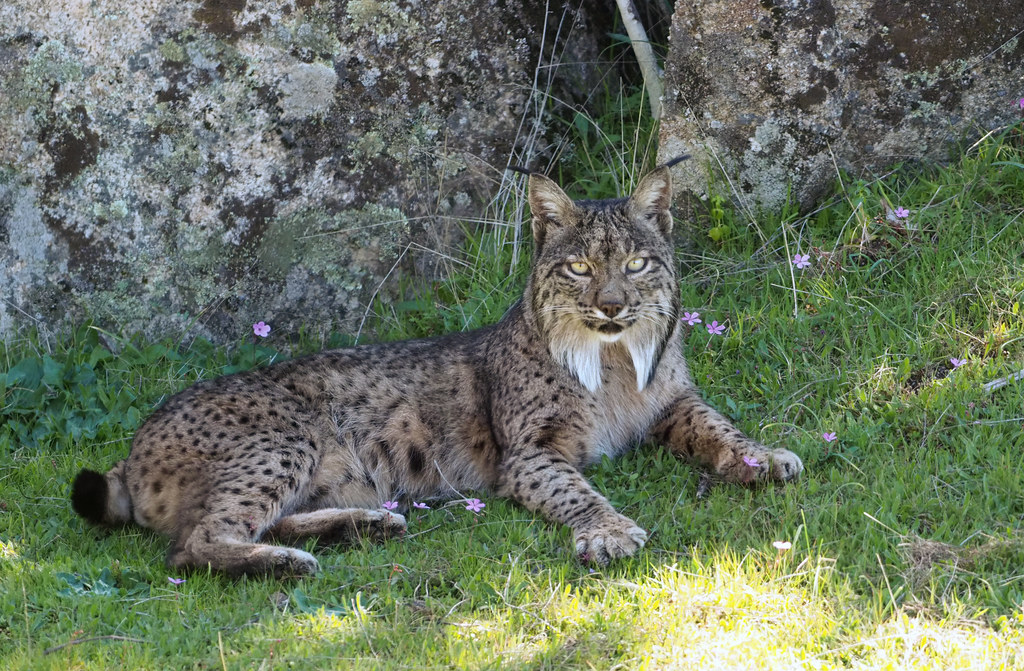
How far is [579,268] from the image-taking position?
5363mm

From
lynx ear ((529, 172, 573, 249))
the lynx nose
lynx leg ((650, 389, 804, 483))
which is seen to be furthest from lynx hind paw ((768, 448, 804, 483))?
lynx ear ((529, 172, 573, 249))

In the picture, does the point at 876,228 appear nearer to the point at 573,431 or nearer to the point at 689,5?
the point at 689,5

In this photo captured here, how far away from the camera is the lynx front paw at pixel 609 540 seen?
448 centimetres

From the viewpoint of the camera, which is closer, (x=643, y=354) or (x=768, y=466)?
(x=768, y=466)

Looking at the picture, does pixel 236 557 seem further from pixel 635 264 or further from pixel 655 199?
pixel 655 199

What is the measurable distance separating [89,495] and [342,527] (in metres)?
1.05

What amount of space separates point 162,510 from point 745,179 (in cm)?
355

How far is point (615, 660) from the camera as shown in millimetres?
3781

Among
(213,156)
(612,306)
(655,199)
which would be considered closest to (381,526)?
(612,306)

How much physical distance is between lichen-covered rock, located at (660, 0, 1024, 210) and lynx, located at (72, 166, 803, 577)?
1210 millimetres

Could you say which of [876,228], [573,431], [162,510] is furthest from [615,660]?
[876,228]

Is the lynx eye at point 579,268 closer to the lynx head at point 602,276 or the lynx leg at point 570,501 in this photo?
the lynx head at point 602,276

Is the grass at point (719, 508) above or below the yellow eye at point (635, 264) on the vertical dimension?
below

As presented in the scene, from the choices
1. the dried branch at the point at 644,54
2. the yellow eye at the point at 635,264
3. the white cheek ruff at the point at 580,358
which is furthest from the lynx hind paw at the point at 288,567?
the dried branch at the point at 644,54
